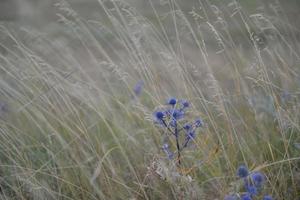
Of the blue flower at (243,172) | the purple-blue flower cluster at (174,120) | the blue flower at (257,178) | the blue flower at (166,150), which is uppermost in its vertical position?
the purple-blue flower cluster at (174,120)

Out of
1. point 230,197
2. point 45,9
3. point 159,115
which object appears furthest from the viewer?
point 45,9

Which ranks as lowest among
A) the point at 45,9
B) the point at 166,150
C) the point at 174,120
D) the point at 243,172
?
the point at 243,172

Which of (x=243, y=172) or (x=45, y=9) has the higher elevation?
(x=45, y=9)

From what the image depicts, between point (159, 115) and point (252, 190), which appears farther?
point (159, 115)

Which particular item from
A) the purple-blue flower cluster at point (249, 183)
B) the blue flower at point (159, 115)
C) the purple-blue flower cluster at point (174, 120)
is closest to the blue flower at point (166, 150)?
the purple-blue flower cluster at point (174, 120)

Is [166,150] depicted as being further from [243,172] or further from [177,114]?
[243,172]

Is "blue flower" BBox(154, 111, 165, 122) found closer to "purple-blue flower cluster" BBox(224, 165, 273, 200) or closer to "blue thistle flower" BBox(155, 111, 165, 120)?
"blue thistle flower" BBox(155, 111, 165, 120)

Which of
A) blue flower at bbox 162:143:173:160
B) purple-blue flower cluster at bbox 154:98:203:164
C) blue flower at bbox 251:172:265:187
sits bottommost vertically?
blue flower at bbox 251:172:265:187

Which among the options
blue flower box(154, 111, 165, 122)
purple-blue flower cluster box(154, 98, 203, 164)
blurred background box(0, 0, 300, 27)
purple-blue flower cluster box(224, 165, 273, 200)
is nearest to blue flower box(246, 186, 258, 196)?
purple-blue flower cluster box(224, 165, 273, 200)

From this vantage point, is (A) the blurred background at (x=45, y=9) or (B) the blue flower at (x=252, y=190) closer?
(B) the blue flower at (x=252, y=190)

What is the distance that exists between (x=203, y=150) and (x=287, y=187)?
433 millimetres

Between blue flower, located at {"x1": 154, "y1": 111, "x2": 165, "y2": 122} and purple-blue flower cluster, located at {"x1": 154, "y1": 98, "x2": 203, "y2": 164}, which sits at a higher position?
blue flower, located at {"x1": 154, "y1": 111, "x2": 165, "y2": 122}

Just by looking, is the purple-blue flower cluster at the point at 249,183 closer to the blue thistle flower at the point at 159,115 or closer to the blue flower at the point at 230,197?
the blue flower at the point at 230,197

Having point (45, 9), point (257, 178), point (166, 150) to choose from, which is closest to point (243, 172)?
point (257, 178)
